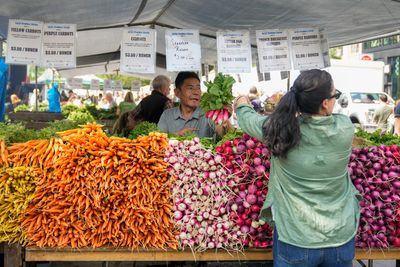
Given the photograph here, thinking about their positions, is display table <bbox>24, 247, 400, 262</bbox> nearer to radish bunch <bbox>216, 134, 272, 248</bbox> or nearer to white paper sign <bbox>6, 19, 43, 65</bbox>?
radish bunch <bbox>216, 134, 272, 248</bbox>

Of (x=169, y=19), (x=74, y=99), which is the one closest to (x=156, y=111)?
(x=169, y=19)

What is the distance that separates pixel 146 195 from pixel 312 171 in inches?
55.4

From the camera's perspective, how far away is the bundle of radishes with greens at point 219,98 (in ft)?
12.9

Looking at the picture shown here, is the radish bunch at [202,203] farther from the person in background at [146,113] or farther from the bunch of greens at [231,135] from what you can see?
the person in background at [146,113]

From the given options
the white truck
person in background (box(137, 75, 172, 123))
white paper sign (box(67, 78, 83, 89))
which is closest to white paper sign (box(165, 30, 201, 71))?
person in background (box(137, 75, 172, 123))

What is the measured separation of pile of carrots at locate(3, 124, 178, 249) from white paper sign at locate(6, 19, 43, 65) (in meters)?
2.23

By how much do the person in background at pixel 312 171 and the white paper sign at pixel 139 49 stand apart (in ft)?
11.0

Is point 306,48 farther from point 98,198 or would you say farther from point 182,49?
point 98,198

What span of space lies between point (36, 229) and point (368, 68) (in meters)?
19.9

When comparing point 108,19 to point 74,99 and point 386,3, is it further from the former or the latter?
point 74,99

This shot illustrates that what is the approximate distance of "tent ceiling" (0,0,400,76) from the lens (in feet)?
17.1

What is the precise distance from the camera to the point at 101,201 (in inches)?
143

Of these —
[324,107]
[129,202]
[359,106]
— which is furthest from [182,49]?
[359,106]

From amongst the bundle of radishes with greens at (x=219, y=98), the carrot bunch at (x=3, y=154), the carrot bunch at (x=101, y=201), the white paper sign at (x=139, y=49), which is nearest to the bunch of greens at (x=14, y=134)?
the carrot bunch at (x=3, y=154)
